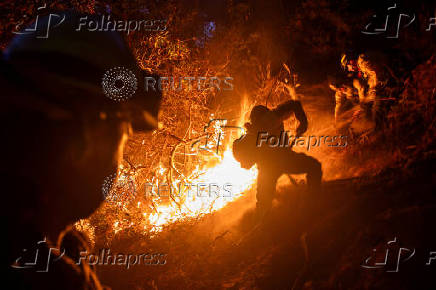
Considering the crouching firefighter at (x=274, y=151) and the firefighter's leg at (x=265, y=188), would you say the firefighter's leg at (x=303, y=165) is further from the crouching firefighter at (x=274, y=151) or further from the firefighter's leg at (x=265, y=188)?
the firefighter's leg at (x=265, y=188)

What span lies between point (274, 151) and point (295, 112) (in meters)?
0.80

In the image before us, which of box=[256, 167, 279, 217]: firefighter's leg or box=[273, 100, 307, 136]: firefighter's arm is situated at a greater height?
box=[273, 100, 307, 136]: firefighter's arm

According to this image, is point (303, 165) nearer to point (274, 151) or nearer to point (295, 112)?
point (274, 151)

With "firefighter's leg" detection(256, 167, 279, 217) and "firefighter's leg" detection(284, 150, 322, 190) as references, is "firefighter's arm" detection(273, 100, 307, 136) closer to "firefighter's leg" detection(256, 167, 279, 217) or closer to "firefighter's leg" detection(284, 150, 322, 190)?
"firefighter's leg" detection(284, 150, 322, 190)

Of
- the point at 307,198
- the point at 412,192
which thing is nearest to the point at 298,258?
the point at 307,198

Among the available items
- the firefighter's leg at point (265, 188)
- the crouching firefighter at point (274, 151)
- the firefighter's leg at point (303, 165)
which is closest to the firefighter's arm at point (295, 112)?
the crouching firefighter at point (274, 151)

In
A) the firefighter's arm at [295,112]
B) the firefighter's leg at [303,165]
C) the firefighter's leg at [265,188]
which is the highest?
the firefighter's arm at [295,112]

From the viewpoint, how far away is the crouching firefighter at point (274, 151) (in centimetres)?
459

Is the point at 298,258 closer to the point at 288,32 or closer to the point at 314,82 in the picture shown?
the point at 314,82

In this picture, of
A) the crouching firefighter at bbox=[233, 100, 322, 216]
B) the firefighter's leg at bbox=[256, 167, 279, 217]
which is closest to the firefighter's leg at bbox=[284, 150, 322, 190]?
the crouching firefighter at bbox=[233, 100, 322, 216]

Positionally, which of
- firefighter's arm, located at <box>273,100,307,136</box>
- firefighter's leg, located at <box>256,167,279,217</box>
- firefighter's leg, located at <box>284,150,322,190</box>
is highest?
firefighter's arm, located at <box>273,100,307,136</box>

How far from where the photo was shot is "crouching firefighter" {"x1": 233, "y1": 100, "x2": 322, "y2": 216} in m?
4.59

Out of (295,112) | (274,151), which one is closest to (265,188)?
(274,151)

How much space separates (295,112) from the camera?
4625 millimetres
